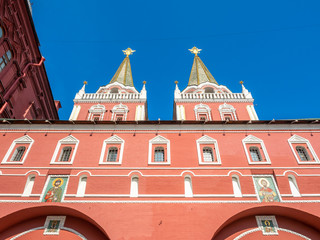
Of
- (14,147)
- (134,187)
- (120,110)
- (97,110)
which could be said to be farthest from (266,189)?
(97,110)

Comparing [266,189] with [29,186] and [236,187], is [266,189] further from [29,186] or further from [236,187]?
[29,186]

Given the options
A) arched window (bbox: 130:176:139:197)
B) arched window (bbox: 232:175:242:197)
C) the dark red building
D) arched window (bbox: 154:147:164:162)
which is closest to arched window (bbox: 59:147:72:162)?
arched window (bbox: 130:176:139:197)

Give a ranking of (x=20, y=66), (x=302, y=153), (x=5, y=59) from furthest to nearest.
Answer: (x=20, y=66) → (x=5, y=59) → (x=302, y=153)

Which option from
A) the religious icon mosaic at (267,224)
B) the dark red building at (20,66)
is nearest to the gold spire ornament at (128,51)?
the dark red building at (20,66)

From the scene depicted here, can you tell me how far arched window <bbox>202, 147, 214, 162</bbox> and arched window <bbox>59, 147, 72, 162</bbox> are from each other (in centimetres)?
828

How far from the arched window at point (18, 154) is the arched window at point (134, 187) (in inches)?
279

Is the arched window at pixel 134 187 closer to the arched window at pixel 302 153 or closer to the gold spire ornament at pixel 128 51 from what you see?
the arched window at pixel 302 153

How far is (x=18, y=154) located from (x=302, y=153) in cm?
1739

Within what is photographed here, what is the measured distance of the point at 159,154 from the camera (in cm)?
1686

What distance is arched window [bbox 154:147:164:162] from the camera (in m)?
16.6

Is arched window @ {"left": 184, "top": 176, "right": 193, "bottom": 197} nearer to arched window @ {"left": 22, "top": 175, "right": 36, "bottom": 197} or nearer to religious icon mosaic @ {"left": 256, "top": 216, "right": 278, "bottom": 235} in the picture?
religious icon mosaic @ {"left": 256, "top": 216, "right": 278, "bottom": 235}

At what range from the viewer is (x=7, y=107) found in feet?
68.6

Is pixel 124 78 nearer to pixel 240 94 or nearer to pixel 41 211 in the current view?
pixel 240 94

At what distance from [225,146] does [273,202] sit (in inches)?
168
